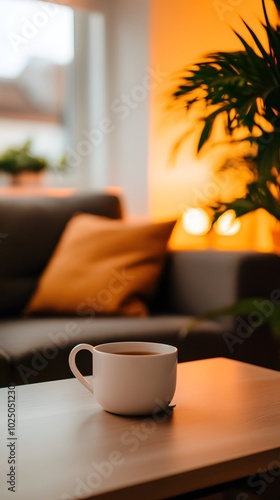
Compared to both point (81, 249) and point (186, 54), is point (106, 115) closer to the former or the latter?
point (186, 54)

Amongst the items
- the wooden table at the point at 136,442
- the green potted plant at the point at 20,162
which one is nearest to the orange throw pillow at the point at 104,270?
the green potted plant at the point at 20,162

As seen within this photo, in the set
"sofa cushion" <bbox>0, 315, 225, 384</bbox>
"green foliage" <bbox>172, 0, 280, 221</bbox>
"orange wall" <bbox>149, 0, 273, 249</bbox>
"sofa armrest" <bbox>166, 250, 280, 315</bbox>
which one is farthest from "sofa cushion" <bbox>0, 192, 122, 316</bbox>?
"green foliage" <bbox>172, 0, 280, 221</bbox>

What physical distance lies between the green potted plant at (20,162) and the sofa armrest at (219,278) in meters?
0.94

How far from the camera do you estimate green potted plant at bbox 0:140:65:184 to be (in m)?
2.92

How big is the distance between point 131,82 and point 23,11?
21.5 inches

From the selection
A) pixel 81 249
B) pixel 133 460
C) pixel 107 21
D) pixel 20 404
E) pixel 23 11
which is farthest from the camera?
pixel 107 21

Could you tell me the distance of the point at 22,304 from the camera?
7.46 feet

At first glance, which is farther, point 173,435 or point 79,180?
point 79,180

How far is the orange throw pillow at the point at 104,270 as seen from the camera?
215 centimetres

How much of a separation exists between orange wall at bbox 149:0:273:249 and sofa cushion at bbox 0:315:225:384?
1.06 metres

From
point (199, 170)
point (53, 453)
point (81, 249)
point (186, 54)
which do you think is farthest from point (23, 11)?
point (53, 453)

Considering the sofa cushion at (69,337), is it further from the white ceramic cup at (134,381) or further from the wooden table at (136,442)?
the white ceramic cup at (134,381)

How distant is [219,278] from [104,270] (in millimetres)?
364

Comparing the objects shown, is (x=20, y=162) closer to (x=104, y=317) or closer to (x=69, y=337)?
(x=104, y=317)
